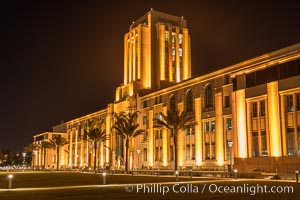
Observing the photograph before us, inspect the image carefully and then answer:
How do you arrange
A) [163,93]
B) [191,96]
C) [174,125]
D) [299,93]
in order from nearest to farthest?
[299,93]
[174,125]
[191,96]
[163,93]

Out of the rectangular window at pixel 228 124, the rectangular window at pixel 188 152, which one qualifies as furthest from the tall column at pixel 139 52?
the rectangular window at pixel 228 124

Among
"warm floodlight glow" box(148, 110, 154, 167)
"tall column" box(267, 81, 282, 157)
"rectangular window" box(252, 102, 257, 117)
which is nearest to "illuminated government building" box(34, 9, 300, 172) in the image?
"tall column" box(267, 81, 282, 157)

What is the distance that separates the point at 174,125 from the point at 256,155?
524 inches

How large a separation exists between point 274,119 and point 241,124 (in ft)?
18.9

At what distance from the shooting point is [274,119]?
48375 mm

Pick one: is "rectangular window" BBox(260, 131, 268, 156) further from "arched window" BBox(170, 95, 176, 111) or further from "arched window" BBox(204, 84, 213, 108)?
"arched window" BBox(170, 95, 176, 111)

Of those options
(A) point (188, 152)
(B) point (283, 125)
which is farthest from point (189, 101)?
(B) point (283, 125)

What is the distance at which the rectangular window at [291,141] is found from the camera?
4591 centimetres

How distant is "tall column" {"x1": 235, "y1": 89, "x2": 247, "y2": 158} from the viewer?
171 ft

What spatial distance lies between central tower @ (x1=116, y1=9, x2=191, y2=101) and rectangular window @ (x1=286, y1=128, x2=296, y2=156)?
2027 inches

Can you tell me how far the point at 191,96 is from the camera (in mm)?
72500

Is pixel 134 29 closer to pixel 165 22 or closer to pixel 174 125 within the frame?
pixel 165 22

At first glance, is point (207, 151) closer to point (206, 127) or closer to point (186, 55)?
point (206, 127)

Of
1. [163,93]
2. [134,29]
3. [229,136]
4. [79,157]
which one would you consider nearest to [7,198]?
[229,136]
